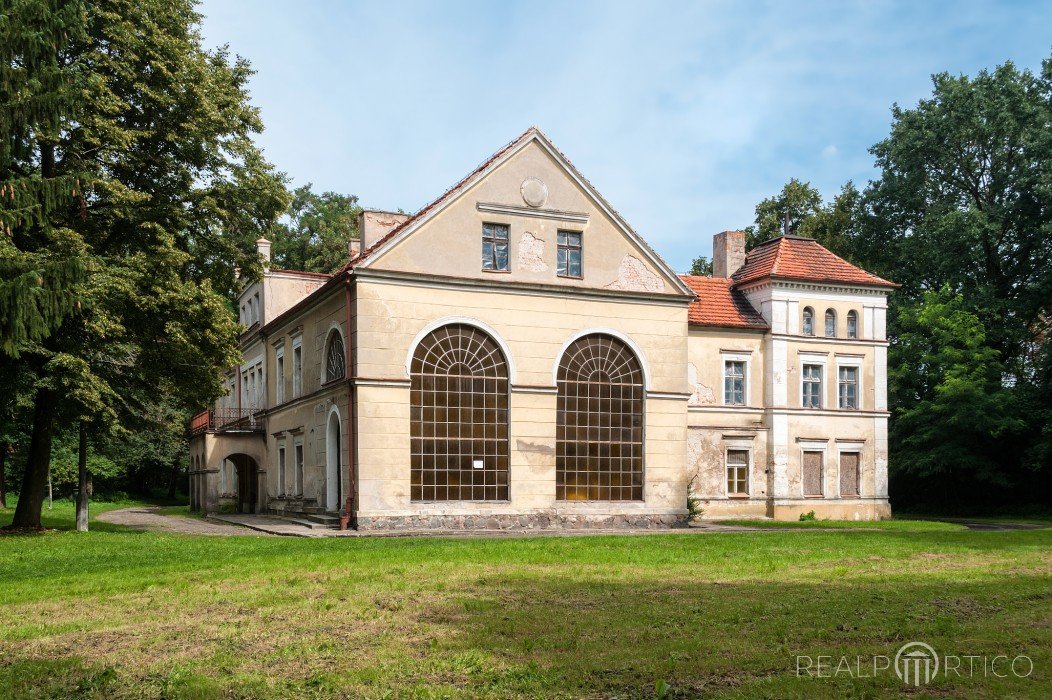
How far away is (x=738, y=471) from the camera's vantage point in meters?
35.7

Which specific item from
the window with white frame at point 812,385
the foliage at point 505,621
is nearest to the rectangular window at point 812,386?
the window with white frame at point 812,385

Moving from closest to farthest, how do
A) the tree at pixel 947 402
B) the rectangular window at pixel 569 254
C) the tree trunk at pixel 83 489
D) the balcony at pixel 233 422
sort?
the tree trunk at pixel 83 489
the rectangular window at pixel 569 254
the balcony at pixel 233 422
the tree at pixel 947 402

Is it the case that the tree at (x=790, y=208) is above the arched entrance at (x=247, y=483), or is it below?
above

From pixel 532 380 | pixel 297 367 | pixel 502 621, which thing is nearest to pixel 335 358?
pixel 297 367

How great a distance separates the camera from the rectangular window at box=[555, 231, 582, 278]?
2959 centimetres

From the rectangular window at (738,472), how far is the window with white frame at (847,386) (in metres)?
4.41

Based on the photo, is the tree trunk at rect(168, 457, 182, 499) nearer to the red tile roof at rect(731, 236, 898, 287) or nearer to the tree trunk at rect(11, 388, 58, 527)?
the tree trunk at rect(11, 388, 58, 527)

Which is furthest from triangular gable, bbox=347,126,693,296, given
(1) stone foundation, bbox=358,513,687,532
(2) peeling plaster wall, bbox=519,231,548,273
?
(1) stone foundation, bbox=358,513,687,532

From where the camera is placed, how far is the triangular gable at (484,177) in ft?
89.8

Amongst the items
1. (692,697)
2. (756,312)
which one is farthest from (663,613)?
(756,312)

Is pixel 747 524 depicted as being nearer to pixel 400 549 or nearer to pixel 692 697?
pixel 400 549

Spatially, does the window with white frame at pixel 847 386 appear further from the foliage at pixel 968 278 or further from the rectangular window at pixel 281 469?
the rectangular window at pixel 281 469

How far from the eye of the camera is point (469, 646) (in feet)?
29.5

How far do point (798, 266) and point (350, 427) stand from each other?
18.3 m
